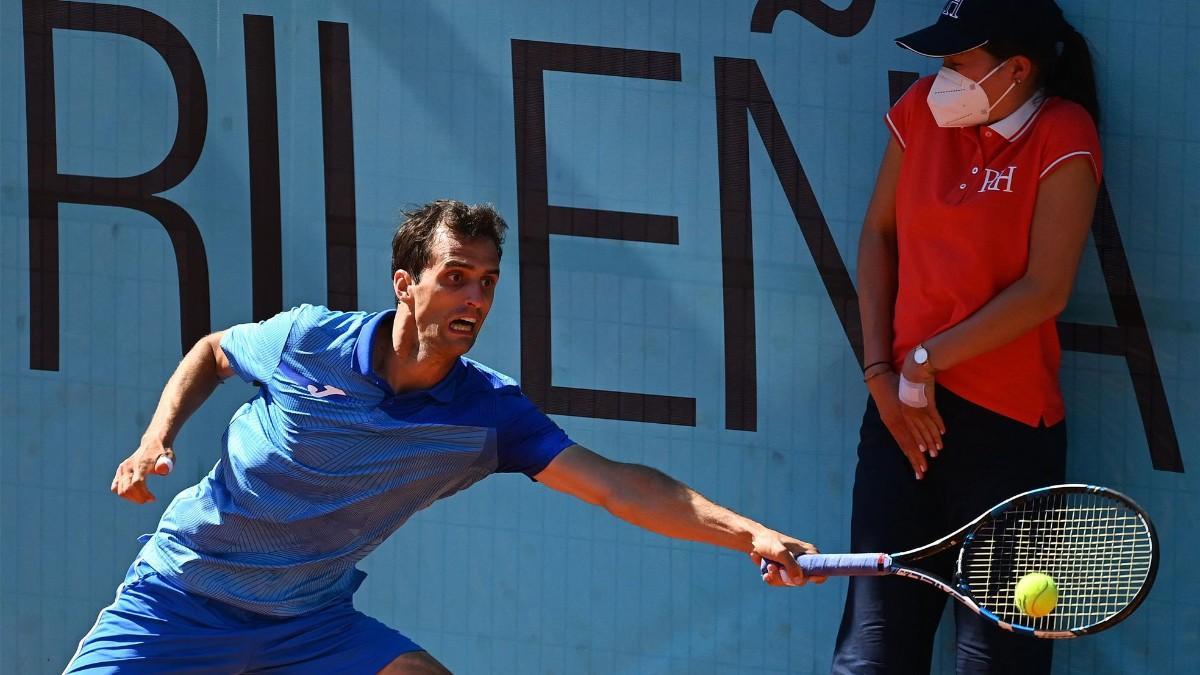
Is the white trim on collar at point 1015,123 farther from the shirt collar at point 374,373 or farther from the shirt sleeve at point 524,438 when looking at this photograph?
the shirt collar at point 374,373

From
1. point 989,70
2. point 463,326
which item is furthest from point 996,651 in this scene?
point 463,326

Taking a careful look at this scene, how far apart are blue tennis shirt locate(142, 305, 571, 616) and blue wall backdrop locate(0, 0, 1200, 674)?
1.03 meters

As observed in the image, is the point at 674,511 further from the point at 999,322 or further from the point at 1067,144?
the point at 1067,144

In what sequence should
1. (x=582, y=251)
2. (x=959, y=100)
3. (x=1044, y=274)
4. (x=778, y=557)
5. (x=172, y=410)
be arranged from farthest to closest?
(x=582, y=251) < (x=959, y=100) < (x=1044, y=274) < (x=172, y=410) < (x=778, y=557)

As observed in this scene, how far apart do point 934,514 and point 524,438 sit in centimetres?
108

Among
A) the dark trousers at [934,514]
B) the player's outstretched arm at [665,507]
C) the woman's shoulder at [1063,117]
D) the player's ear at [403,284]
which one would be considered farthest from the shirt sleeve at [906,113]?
the player's ear at [403,284]

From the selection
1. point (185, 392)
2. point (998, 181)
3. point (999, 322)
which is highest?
point (998, 181)

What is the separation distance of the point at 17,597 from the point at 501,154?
1.83m

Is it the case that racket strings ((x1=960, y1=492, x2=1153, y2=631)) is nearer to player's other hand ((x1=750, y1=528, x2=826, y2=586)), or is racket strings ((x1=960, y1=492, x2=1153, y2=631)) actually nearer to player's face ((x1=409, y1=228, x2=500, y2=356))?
player's other hand ((x1=750, y1=528, x2=826, y2=586))

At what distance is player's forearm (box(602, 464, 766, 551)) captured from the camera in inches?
140

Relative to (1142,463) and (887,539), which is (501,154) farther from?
(1142,463)

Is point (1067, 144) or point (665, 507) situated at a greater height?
point (1067, 144)

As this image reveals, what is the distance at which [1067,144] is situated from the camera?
4.12 metres

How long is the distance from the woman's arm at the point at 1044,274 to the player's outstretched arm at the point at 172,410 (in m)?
1.66
